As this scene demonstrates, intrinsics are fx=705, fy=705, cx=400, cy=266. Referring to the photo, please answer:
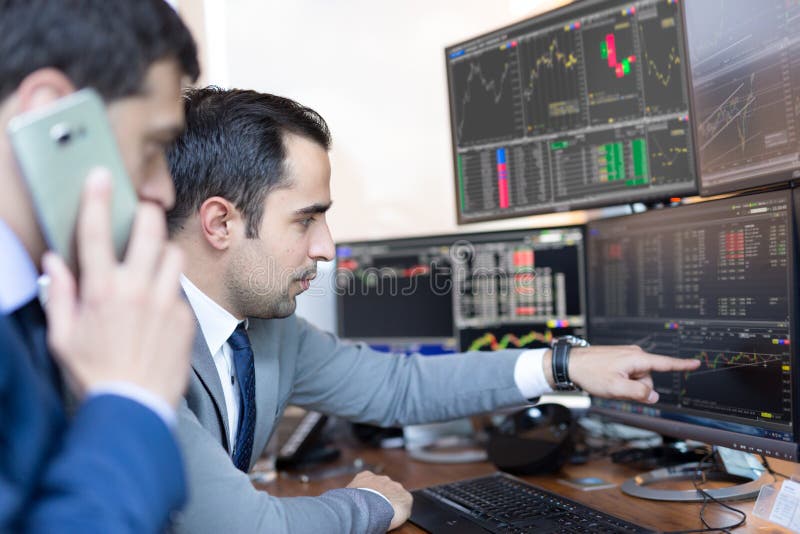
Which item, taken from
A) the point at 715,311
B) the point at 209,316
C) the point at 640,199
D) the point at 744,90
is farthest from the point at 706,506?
the point at 209,316

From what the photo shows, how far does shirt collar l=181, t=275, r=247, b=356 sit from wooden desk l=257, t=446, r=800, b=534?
357mm

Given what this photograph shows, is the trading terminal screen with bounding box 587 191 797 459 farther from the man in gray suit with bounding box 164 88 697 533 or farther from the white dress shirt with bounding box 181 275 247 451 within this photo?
the white dress shirt with bounding box 181 275 247 451

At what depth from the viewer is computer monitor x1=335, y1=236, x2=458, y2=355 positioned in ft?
6.17

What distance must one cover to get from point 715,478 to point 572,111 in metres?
0.77

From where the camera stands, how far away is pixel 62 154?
635 mm

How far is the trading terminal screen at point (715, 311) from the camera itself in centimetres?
112

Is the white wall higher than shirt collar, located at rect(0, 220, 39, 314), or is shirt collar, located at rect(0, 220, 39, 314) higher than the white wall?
the white wall

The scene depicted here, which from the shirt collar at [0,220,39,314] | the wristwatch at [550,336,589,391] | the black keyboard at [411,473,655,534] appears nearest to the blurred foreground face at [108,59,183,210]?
the shirt collar at [0,220,39,314]

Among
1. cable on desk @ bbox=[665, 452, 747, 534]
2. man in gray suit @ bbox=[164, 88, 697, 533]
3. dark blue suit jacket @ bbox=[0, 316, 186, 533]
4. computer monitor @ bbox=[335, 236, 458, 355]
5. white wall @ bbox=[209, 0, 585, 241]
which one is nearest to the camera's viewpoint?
dark blue suit jacket @ bbox=[0, 316, 186, 533]

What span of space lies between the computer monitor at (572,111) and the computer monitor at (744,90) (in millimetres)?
47

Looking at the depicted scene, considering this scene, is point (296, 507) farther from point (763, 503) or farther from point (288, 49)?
point (288, 49)

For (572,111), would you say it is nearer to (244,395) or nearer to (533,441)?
(533,441)

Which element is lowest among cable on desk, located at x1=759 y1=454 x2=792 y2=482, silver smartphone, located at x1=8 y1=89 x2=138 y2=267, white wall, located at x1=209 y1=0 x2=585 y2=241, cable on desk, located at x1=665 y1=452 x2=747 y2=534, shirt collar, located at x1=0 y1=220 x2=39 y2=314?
cable on desk, located at x1=665 y1=452 x2=747 y2=534

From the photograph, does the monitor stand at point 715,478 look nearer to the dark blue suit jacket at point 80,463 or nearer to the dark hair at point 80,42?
the dark blue suit jacket at point 80,463
